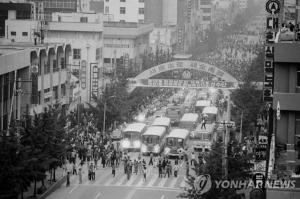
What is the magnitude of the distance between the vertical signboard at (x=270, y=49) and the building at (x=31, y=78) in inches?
989

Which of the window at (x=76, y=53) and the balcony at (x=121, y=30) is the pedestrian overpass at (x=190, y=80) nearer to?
the window at (x=76, y=53)

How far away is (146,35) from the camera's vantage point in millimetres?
129250

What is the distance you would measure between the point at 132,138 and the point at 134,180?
A: 12.8 m

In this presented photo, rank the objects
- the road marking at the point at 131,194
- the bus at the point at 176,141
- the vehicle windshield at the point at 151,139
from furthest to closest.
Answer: the vehicle windshield at the point at 151,139, the bus at the point at 176,141, the road marking at the point at 131,194

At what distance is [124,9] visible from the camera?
463 ft

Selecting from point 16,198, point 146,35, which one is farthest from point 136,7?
point 16,198

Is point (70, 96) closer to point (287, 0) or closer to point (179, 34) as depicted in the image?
point (287, 0)

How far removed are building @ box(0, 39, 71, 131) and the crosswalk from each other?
27.1 feet

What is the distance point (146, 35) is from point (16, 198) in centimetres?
8937

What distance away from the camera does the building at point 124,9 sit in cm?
14000

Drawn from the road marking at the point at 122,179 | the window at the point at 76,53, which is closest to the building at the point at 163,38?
the window at the point at 76,53

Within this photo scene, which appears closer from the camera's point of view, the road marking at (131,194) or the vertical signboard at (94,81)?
the road marking at (131,194)

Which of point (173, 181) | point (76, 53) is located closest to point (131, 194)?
point (173, 181)

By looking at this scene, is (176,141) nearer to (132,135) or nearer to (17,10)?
(132,135)
